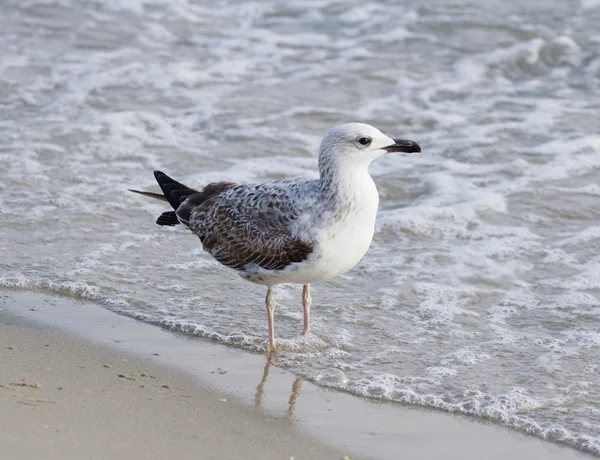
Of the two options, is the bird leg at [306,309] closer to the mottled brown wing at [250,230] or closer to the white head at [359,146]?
the mottled brown wing at [250,230]

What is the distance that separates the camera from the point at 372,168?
9.55 metres

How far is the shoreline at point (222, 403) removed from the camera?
4.71 metres

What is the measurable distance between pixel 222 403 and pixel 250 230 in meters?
1.30

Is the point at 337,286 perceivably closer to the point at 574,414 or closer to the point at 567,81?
the point at 574,414

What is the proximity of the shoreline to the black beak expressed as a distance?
145 cm

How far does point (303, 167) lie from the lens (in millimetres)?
9531

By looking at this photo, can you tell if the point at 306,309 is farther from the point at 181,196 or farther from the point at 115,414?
the point at 115,414

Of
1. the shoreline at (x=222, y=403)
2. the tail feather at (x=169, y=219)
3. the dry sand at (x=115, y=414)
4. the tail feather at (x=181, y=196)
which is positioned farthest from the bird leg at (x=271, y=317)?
the tail feather at (x=169, y=219)

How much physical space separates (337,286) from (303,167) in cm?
263

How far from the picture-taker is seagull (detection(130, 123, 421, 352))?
18.5 feet

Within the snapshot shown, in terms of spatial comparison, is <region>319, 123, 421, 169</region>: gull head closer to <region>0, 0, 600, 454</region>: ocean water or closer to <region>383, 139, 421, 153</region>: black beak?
<region>383, 139, 421, 153</region>: black beak

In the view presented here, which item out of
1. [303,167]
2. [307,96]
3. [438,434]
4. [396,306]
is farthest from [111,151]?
[438,434]

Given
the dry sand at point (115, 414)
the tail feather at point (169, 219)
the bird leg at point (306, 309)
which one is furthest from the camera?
the tail feather at point (169, 219)

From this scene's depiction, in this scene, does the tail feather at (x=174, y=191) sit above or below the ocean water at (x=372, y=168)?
above
